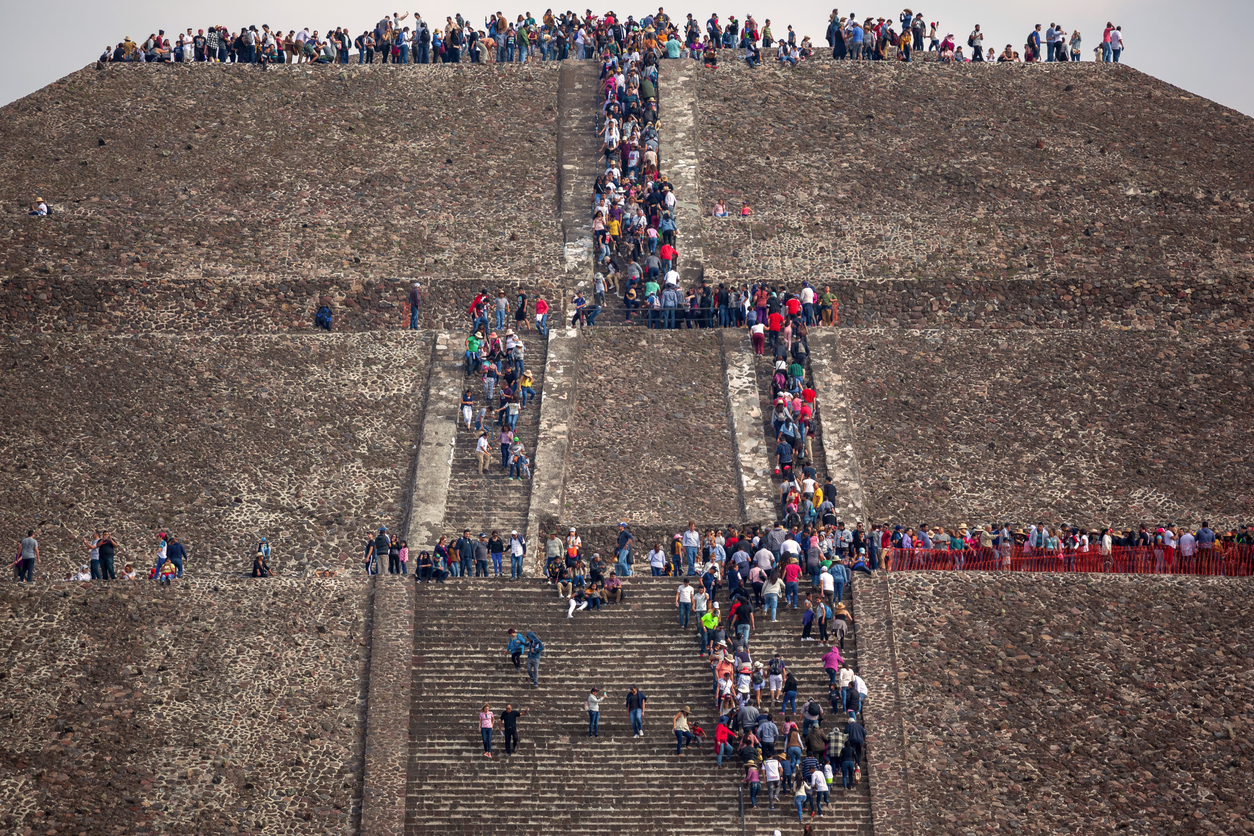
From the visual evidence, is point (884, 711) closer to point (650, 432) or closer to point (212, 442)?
point (650, 432)

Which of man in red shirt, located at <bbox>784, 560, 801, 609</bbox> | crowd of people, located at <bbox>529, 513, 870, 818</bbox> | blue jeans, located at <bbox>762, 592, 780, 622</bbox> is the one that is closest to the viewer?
crowd of people, located at <bbox>529, 513, 870, 818</bbox>

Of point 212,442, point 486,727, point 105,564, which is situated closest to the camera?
point 486,727

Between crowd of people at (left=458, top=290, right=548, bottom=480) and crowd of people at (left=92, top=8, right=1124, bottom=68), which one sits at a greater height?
crowd of people at (left=92, top=8, right=1124, bottom=68)

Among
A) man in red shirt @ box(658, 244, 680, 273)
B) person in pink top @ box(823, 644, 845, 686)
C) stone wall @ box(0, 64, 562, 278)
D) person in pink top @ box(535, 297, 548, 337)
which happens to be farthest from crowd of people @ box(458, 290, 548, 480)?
person in pink top @ box(823, 644, 845, 686)

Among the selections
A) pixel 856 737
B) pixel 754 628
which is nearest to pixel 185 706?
pixel 754 628

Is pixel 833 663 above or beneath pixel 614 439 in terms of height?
beneath

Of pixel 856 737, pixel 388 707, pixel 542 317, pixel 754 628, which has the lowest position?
pixel 856 737

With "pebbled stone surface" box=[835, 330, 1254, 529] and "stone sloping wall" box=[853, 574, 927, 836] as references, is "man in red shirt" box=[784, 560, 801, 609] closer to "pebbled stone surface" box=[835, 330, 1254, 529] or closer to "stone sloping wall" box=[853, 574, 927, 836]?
"stone sloping wall" box=[853, 574, 927, 836]
